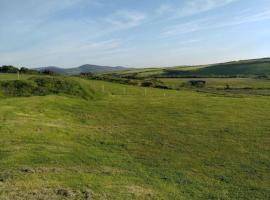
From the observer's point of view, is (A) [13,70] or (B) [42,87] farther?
(A) [13,70]

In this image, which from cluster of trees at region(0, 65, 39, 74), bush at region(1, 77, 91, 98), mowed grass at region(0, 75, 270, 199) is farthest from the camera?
cluster of trees at region(0, 65, 39, 74)

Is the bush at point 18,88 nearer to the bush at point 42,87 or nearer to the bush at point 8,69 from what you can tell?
the bush at point 42,87

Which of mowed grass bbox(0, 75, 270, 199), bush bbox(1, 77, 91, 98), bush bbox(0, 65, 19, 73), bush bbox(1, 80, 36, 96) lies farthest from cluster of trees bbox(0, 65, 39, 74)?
mowed grass bbox(0, 75, 270, 199)

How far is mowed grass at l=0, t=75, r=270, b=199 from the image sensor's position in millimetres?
15766

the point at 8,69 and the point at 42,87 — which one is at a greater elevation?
the point at 8,69

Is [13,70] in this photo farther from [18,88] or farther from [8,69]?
[18,88]

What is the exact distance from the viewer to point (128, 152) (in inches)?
840

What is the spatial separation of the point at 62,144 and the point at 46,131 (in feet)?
9.32

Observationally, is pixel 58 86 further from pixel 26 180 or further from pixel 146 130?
pixel 26 180

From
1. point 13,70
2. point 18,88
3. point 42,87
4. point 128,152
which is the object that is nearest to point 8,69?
point 13,70

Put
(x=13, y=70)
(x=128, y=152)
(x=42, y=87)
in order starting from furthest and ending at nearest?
(x=13, y=70) → (x=42, y=87) → (x=128, y=152)

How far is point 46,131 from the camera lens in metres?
24.0

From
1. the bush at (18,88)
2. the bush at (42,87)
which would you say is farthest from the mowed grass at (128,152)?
the bush at (42,87)

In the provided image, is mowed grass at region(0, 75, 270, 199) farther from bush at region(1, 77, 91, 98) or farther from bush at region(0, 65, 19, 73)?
bush at region(0, 65, 19, 73)
